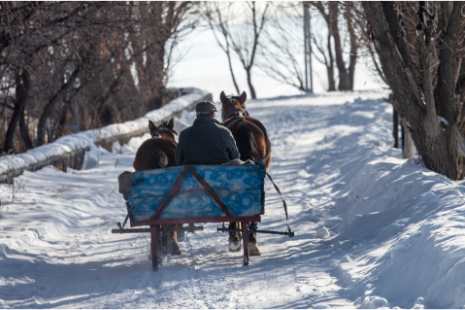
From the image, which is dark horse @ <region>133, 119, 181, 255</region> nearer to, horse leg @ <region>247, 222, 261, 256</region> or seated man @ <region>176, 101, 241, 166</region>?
seated man @ <region>176, 101, 241, 166</region>

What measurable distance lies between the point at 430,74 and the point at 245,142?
9.63ft

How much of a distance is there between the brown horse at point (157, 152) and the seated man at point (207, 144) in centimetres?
42

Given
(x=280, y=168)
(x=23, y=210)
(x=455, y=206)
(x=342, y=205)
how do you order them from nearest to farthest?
1. (x=455, y=206)
2. (x=23, y=210)
3. (x=342, y=205)
4. (x=280, y=168)

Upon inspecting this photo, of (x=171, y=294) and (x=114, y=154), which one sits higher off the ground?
(x=114, y=154)

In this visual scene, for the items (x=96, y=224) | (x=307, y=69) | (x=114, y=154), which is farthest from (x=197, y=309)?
(x=307, y=69)

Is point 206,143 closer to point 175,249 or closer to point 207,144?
point 207,144

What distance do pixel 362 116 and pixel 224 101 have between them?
39.2 feet

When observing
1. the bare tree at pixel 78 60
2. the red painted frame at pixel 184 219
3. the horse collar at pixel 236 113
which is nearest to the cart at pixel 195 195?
the red painted frame at pixel 184 219

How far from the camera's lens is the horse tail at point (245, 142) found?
6859mm

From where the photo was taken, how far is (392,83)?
7715 mm

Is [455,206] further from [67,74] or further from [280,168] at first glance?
[67,74]

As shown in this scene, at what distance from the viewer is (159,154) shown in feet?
21.2

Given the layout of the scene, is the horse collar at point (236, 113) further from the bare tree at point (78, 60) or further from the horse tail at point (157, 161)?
the bare tree at point (78, 60)

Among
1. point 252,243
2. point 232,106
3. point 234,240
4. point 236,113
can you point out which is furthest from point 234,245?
point 232,106
